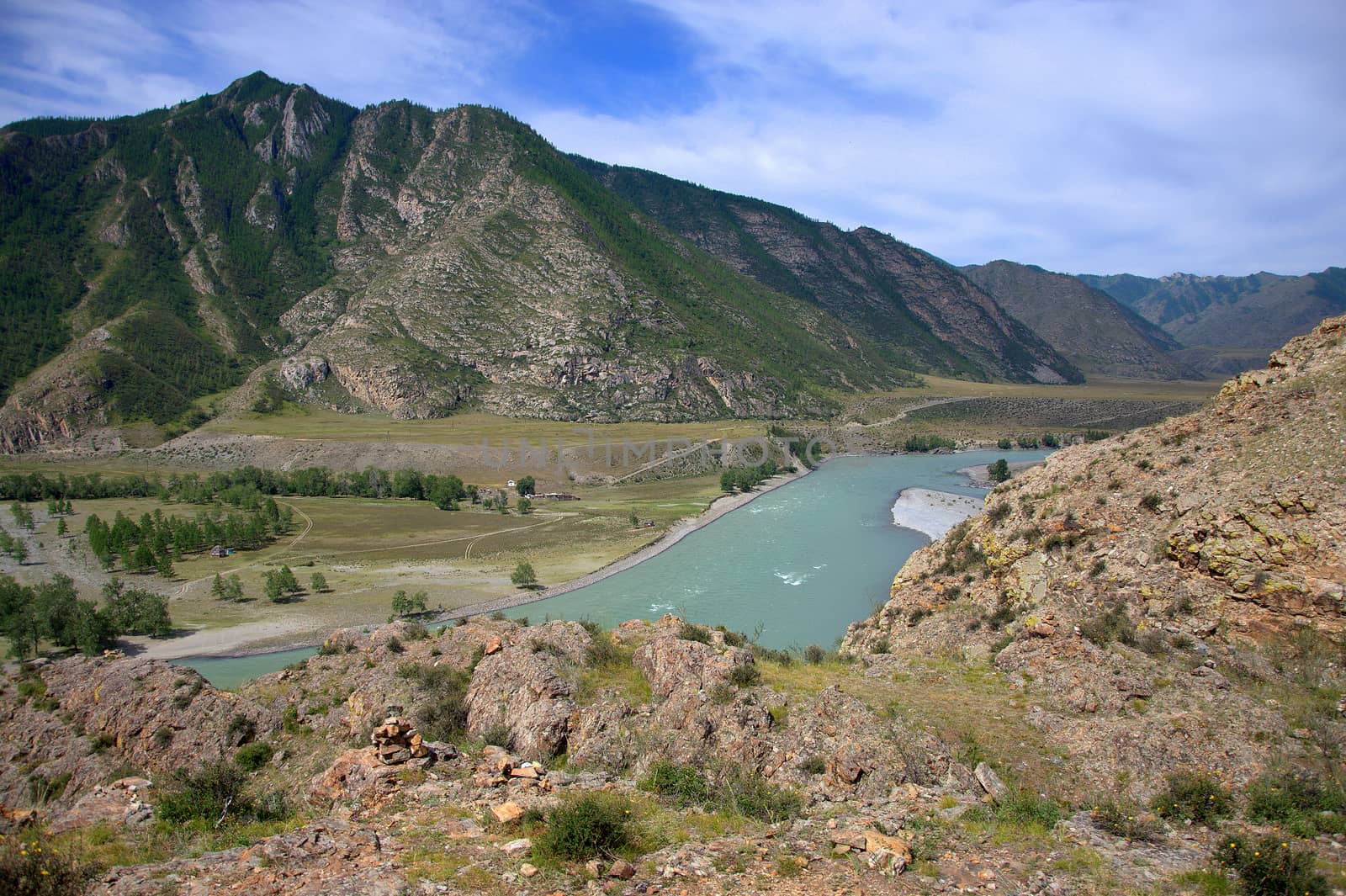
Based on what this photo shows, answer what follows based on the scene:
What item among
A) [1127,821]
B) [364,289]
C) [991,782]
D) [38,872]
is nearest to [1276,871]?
[1127,821]

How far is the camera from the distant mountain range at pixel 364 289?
406ft

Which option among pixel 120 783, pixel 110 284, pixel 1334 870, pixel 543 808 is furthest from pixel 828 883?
pixel 110 284

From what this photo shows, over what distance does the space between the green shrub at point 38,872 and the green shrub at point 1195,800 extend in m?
12.2

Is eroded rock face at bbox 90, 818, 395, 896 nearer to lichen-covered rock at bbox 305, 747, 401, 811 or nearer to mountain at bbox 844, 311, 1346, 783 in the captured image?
lichen-covered rock at bbox 305, 747, 401, 811

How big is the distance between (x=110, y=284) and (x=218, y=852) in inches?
7461

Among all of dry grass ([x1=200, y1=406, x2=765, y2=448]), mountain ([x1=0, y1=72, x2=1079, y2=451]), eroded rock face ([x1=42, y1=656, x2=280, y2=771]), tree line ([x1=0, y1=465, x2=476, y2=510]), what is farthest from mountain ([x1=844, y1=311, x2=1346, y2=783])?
mountain ([x1=0, y1=72, x2=1079, y2=451])

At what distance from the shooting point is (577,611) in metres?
40.1

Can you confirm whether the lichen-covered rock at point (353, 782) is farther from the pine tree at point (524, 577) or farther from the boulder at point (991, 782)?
the pine tree at point (524, 577)

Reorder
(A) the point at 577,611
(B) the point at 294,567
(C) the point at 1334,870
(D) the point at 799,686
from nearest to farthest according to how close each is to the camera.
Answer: (C) the point at 1334,870
(D) the point at 799,686
(A) the point at 577,611
(B) the point at 294,567

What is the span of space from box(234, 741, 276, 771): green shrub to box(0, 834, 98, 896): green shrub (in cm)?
462

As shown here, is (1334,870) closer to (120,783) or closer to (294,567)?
(120,783)

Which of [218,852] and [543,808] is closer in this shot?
[218,852]

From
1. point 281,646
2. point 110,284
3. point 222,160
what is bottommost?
point 281,646

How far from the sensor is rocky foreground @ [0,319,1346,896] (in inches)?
299
